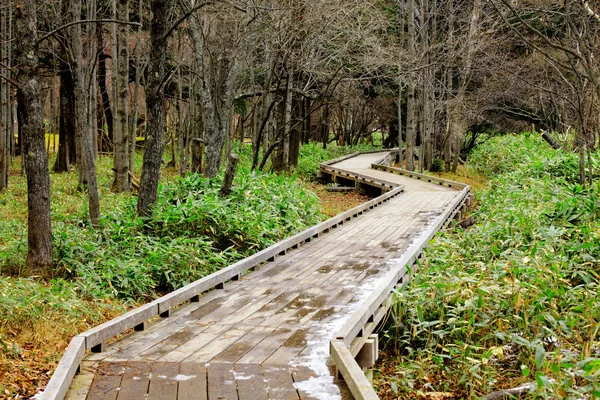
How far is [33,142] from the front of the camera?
9.14m

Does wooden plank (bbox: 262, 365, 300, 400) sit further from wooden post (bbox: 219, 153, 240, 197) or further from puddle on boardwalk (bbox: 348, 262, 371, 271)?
wooden post (bbox: 219, 153, 240, 197)

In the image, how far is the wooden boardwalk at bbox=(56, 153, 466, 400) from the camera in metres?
5.21

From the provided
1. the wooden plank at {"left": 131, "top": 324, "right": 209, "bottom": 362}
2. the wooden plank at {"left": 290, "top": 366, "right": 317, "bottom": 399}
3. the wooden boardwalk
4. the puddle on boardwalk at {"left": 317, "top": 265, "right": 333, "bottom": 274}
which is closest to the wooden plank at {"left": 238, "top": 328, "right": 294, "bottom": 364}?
the wooden boardwalk

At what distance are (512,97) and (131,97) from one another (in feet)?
67.9

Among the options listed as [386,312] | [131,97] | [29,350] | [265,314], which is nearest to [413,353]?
[386,312]

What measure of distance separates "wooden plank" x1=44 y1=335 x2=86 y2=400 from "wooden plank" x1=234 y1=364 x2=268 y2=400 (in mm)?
1349

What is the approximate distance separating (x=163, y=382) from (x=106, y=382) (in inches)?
18.5

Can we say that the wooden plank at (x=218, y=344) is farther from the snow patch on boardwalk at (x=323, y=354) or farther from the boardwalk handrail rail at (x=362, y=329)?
the boardwalk handrail rail at (x=362, y=329)

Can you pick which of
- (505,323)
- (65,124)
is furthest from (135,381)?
(65,124)

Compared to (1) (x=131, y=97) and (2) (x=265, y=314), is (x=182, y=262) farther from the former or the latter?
(1) (x=131, y=97)

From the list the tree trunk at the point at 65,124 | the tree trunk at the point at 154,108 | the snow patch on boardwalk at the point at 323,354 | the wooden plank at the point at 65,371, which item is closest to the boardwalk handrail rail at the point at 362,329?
the snow patch on boardwalk at the point at 323,354

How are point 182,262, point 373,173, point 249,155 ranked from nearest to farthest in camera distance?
point 182,262
point 373,173
point 249,155

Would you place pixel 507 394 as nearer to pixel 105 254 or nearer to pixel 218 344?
pixel 218 344

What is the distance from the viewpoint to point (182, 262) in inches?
409
